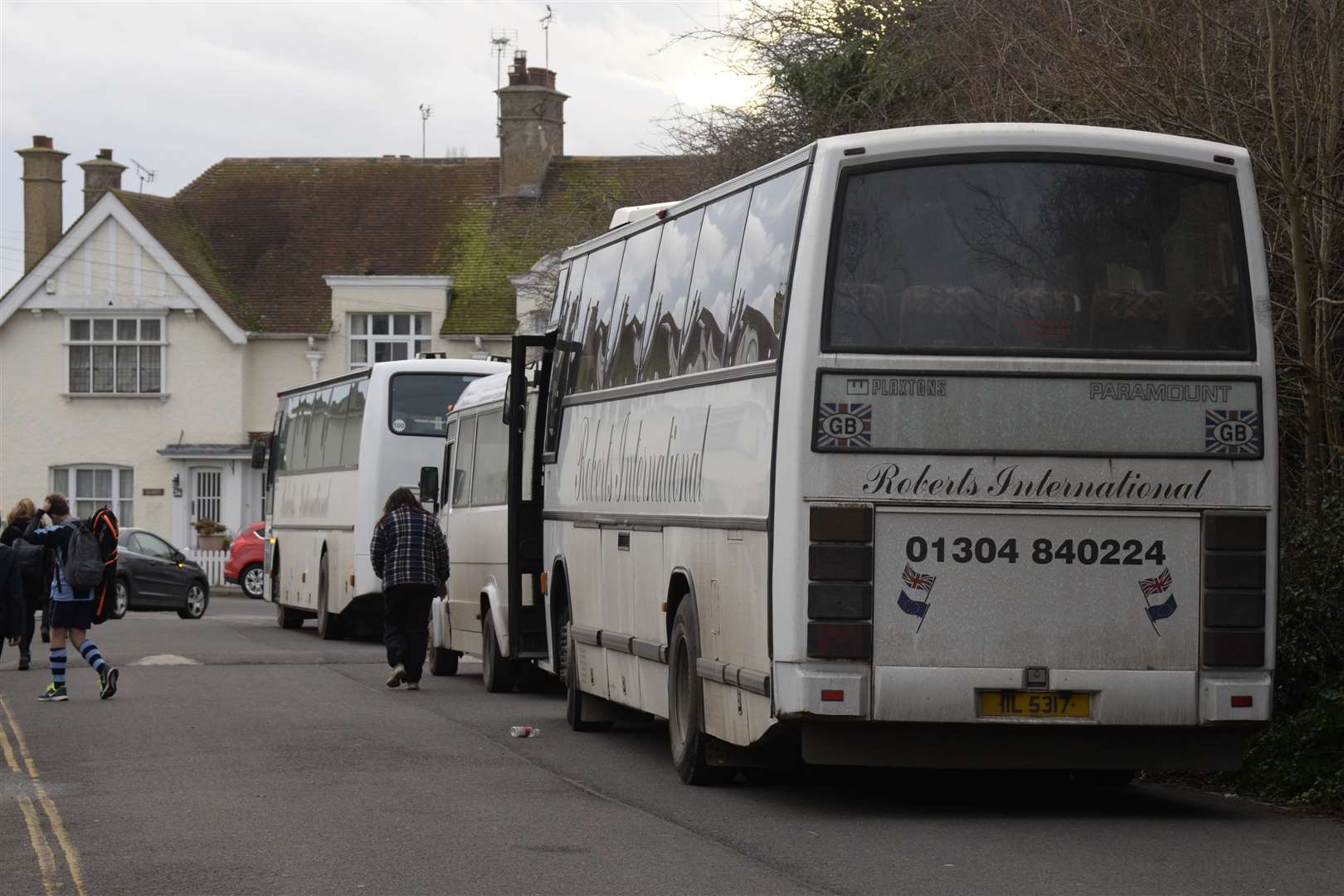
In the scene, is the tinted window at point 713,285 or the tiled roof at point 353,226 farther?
the tiled roof at point 353,226

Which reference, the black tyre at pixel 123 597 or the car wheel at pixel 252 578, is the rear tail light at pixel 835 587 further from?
the car wheel at pixel 252 578

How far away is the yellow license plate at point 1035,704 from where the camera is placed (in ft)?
35.4

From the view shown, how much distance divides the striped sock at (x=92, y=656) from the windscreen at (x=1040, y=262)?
10500 millimetres

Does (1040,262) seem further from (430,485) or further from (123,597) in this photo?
(123,597)

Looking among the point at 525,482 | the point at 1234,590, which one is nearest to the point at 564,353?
the point at 525,482

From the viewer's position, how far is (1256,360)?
1109cm

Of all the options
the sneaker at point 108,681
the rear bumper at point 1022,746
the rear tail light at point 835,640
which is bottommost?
the sneaker at point 108,681

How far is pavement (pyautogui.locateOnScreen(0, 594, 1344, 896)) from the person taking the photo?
9234mm

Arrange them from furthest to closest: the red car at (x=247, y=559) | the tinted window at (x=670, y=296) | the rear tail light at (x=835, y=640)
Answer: the red car at (x=247, y=559), the tinted window at (x=670, y=296), the rear tail light at (x=835, y=640)

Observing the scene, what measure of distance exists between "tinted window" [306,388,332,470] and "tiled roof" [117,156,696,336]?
19.5 meters

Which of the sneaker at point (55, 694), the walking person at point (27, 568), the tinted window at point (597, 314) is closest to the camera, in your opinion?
the tinted window at point (597, 314)

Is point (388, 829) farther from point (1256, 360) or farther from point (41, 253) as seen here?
point (41, 253)

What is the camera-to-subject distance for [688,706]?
1283 centimetres

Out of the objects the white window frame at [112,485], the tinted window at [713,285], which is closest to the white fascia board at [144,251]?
the white window frame at [112,485]
